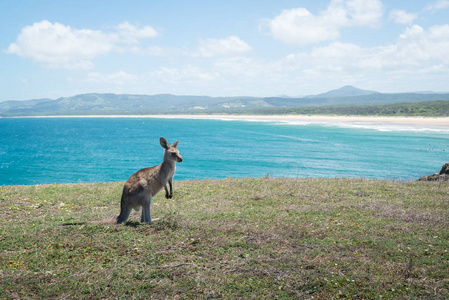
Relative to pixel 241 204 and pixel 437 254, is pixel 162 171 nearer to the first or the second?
pixel 241 204

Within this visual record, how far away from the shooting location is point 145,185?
855 centimetres

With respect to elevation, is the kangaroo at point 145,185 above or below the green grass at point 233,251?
above

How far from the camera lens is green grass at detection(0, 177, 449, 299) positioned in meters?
5.82

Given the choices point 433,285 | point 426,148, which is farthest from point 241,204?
point 426,148

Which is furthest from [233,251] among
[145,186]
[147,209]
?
[145,186]

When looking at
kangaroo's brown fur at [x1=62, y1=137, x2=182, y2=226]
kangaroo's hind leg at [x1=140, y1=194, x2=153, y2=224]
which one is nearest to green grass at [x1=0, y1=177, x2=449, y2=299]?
kangaroo's hind leg at [x1=140, y1=194, x2=153, y2=224]

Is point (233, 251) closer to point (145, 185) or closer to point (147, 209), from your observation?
point (147, 209)

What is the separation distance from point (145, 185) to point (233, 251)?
2.99 metres

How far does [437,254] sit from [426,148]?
55908 millimetres

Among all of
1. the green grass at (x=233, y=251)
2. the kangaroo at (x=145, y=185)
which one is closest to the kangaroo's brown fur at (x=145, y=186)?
the kangaroo at (x=145, y=185)

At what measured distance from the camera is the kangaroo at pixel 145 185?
28.0ft

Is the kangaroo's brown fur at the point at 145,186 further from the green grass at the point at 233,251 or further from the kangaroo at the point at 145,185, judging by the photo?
the green grass at the point at 233,251

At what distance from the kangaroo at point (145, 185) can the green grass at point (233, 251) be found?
0.50m

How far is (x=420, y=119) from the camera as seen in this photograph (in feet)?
378
